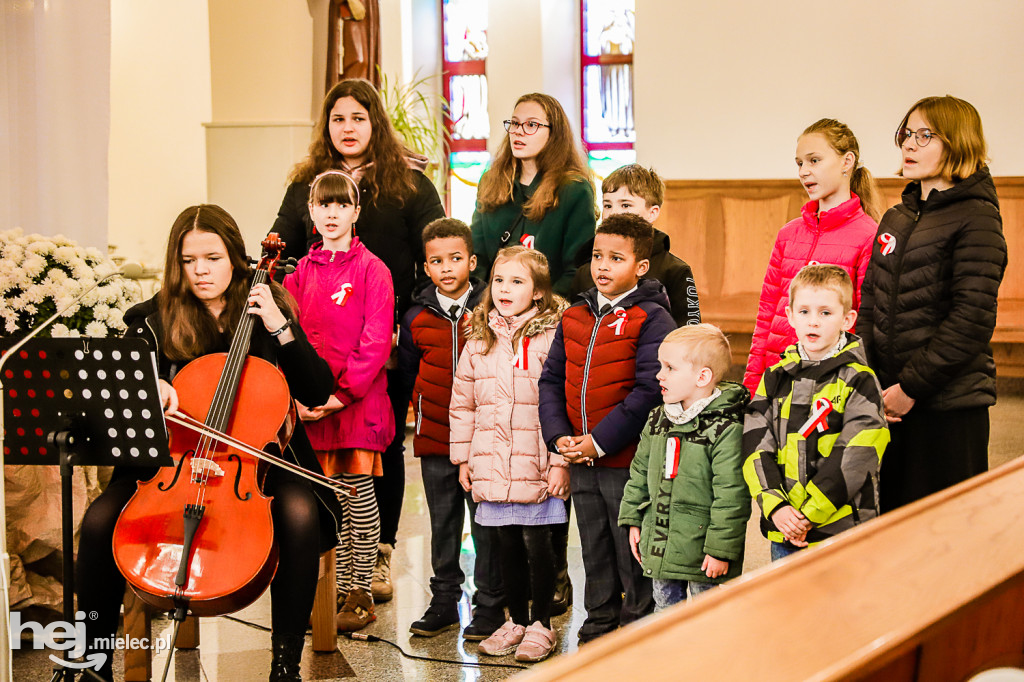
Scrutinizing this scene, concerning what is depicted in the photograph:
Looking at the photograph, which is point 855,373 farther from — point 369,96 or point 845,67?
point 845,67

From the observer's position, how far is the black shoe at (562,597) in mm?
3266

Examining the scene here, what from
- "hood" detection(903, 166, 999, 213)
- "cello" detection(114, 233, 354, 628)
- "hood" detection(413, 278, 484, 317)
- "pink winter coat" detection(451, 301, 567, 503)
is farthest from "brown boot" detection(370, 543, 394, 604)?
"hood" detection(903, 166, 999, 213)

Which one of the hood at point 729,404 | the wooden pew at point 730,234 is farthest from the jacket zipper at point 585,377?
the wooden pew at point 730,234

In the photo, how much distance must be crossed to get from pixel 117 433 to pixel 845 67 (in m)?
5.67

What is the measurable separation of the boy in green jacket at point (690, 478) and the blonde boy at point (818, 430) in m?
0.07

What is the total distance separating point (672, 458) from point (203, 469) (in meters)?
1.16

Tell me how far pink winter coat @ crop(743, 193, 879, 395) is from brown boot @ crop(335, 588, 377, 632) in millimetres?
1348

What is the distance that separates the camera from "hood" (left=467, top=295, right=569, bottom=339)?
3.05 meters

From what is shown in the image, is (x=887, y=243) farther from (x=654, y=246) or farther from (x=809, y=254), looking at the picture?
(x=654, y=246)

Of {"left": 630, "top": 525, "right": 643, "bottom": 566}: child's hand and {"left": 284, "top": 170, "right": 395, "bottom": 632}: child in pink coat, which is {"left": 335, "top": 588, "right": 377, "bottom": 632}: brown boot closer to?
{"left": 284, "top": 170, "right": 395, "bottom": 632}: child in pink coat

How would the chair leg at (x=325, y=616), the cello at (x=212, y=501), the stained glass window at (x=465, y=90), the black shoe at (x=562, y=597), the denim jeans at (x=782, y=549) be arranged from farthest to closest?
the stained glass window at (x=465, y=90), the black shoe at (x=562, y=597), the chair leg at (x=325, y=616), the denim jeans at (x=782, y=549), the cello at (x=212, y=501)

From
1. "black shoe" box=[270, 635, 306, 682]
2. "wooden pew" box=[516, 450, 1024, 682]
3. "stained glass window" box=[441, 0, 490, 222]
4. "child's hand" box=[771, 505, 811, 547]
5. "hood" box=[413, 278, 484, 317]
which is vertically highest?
"stained glass window" box=[441, 0, 490, 222]

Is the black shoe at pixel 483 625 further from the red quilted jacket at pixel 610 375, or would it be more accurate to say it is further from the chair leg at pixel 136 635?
the chair leg at pixel 136 635

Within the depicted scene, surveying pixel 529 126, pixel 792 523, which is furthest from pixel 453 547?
pixel 529 126
